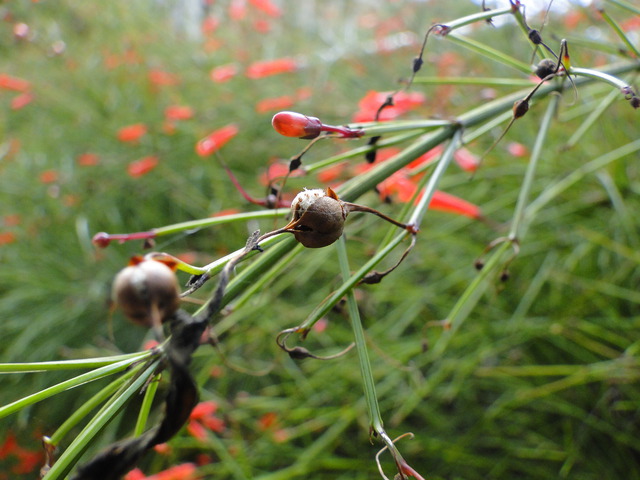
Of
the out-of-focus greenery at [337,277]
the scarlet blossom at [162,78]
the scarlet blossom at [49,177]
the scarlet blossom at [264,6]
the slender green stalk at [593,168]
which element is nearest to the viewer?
the slender green stalk at [593,168]

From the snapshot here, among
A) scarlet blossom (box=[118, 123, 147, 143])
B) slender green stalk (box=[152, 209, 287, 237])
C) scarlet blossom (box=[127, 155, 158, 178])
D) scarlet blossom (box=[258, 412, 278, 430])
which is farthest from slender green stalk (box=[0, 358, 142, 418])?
scarlet blossom (box=[118, 123, 147, 143])

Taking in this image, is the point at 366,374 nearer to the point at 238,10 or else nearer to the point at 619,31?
the point at 619,31

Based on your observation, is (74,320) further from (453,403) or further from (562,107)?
(562,107)

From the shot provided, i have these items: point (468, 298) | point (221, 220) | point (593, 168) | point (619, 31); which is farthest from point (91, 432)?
point (593, 168)

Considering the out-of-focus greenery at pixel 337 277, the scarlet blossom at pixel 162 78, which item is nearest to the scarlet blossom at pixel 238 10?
the out-of-focus greenery at pixel 337 277

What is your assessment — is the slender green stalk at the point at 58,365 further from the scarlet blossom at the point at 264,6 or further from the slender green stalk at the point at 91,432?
the scarlet blossom at the point at 264,6

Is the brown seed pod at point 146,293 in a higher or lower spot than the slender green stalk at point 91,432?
higher
